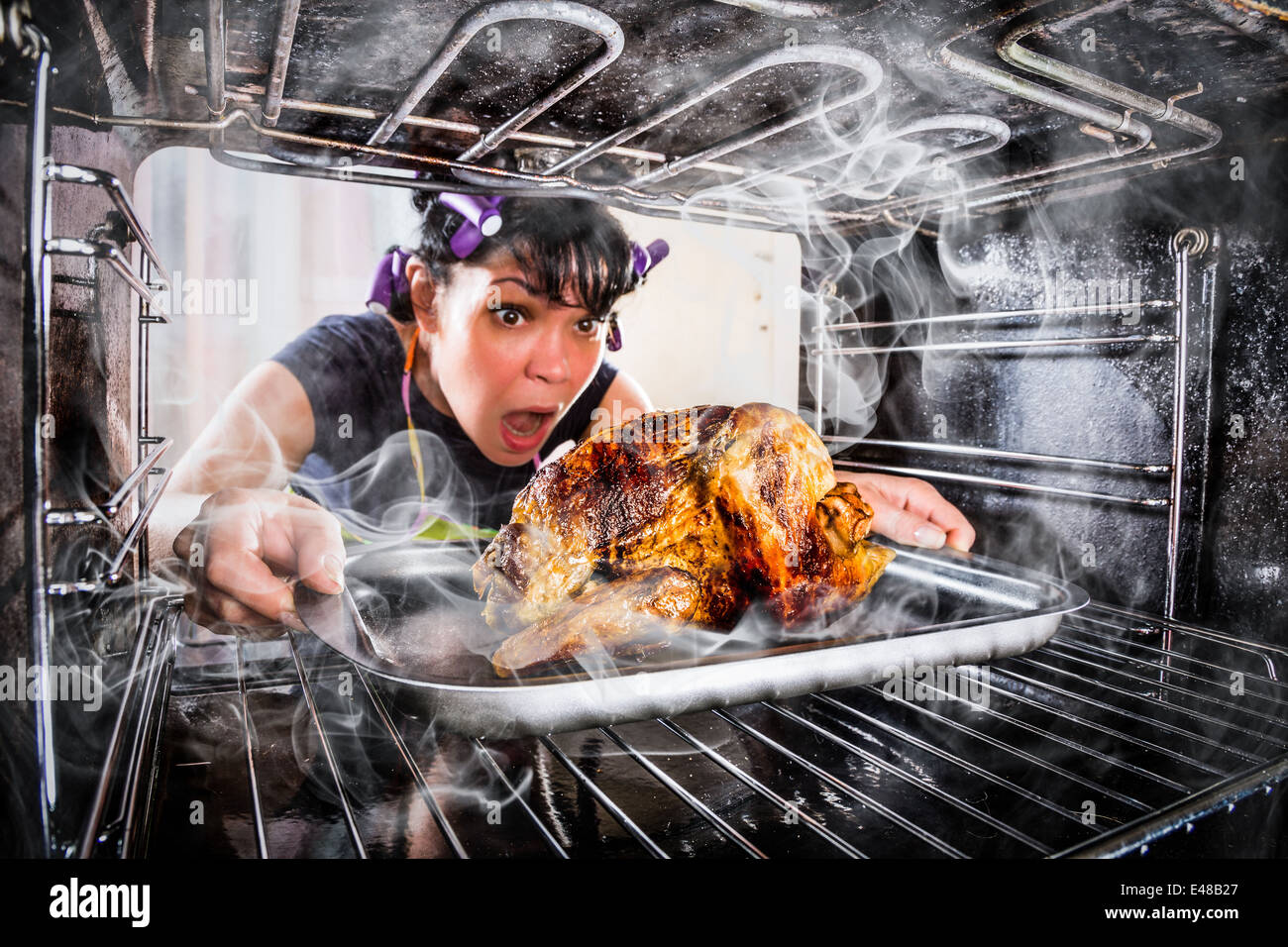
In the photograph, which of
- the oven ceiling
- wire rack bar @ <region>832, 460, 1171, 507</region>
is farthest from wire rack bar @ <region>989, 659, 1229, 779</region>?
the oven ceiling

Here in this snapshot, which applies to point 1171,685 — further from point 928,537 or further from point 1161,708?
point 928,537

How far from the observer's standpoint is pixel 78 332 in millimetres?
1088

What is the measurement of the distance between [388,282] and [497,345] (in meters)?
0.38

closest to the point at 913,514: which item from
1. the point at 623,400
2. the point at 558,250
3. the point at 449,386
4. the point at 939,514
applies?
the point at 939,514

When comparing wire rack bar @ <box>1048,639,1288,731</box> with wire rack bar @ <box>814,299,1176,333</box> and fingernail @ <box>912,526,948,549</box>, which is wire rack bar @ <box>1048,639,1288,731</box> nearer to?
fingernail @ <box>912,526,948,549</box>

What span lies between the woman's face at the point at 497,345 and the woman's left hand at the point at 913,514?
3.08 feet

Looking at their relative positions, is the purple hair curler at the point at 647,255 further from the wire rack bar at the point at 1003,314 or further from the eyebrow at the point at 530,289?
the wire rack bar at the point at 1003,314

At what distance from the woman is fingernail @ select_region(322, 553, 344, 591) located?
95cm

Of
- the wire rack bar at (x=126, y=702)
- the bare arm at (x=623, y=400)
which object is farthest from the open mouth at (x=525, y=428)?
the wire rack bar at (x=126, y=702)

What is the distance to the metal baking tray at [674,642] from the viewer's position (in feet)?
3.14

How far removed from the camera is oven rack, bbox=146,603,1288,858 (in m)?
0.95

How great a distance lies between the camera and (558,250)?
238 cm
